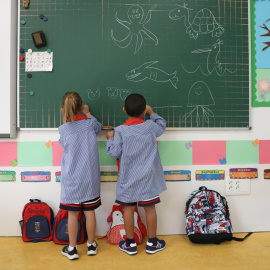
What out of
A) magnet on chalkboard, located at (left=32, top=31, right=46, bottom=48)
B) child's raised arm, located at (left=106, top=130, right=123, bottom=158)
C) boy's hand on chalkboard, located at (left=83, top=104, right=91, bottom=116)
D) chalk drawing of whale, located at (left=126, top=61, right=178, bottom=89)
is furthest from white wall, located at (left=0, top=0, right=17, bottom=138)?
chalk drawing of whale, located at (left=126, top=61, right=178, bottom=89)

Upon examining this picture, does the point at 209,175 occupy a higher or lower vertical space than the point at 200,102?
lower

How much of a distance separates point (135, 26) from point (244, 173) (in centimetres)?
164

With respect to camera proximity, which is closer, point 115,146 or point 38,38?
point 115,146

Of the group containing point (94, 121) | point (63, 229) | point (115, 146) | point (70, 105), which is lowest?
point (63, 229)

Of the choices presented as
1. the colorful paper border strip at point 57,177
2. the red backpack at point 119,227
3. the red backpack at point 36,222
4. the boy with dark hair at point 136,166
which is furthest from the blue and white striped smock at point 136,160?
the red backpack at point 36,222

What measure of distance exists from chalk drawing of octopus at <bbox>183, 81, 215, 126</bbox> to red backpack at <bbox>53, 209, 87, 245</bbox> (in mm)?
1277

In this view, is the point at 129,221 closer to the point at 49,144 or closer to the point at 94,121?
the point at 94,121

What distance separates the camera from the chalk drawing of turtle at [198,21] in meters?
2.22

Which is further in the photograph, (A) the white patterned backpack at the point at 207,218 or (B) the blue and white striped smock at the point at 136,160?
(A) the white patterned backpack at the point at 207,218

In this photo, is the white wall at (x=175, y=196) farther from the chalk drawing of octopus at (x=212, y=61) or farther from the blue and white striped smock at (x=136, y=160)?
the chalk drawing of octopus at (x=212, y=61)

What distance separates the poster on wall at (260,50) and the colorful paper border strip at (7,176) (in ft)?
7.43

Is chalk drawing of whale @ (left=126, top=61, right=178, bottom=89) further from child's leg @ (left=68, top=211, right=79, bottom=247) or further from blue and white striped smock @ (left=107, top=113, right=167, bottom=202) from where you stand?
child's leg @ (left=68, top=211, right=79, bottom=247)

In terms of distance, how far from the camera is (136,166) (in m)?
1.97

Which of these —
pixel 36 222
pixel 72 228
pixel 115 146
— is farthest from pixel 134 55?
pixel 36 222
